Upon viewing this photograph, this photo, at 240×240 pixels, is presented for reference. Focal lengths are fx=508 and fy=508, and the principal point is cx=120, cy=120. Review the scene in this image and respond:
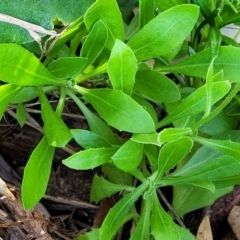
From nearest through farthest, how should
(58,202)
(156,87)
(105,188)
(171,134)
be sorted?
(171,134) < (156,87) < (105,188) < (58,202)

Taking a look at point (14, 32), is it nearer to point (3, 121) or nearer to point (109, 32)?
point (109, 32)

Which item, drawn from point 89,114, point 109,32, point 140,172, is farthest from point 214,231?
point 109,32

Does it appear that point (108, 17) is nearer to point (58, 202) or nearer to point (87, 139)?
point (87, 139)

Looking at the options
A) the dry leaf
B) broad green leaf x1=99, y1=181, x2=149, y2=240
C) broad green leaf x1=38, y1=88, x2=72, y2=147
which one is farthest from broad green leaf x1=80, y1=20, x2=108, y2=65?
the dry leaf

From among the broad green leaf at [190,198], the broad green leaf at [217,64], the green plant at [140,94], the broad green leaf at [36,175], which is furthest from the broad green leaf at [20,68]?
the broad green leaf at [190,198]

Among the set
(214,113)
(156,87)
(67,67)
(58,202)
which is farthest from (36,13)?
(58,202)

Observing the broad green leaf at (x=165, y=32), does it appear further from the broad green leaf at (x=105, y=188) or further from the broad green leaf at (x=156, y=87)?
the broad green leaf at (x=105, y=188)
